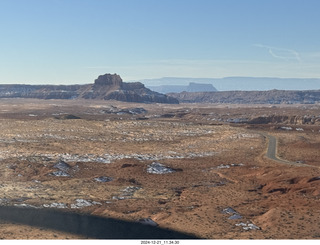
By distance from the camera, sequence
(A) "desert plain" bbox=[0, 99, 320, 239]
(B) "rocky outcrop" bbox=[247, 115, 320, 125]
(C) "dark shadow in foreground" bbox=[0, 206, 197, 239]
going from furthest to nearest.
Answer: (B) "rocky outcrop" bbox=[247, 115, 320, 125], (A) "desert plain" bbox=[0, 99, 320, 239], (C) "dark shadow in foreground" bbox=[0, 206, 197, 239]

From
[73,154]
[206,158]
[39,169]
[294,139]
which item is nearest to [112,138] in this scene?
[73,154]

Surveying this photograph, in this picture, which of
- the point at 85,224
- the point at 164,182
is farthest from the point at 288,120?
the point at 85,224

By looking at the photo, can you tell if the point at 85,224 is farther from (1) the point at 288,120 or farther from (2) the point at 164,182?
(1) the point at 288,120

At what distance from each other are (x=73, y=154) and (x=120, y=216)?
2564cm

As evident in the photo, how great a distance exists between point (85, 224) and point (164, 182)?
1417 cm

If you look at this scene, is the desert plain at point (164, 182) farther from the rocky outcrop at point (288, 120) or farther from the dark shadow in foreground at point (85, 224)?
the rocky outcrop at point (288, 120)

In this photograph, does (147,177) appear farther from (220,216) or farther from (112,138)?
(112,138)

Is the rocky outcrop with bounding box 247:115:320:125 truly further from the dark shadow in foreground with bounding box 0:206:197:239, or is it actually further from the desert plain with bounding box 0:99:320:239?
the dark shadow in foreground with bounding box 0:206:197:239

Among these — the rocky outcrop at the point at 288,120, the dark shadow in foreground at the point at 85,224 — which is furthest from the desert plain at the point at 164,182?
the rocky outcrop at the point at 288,120

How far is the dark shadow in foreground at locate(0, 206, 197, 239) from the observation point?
2556 centimetres

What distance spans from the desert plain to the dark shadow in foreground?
0.67 ft

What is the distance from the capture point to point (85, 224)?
2766cm

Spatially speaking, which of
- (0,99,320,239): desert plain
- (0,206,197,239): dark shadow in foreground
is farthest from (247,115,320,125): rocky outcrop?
(0,206,197,239): dark shadow in foreground

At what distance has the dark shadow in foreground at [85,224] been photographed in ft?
83.9
